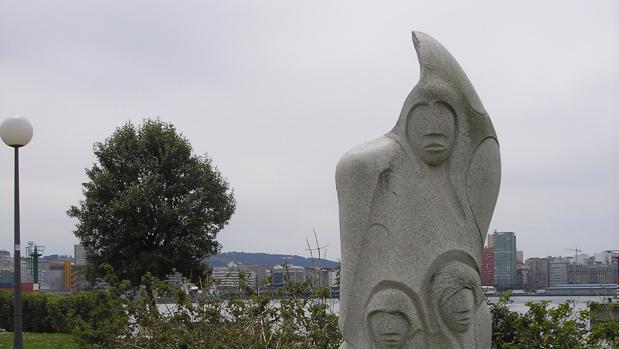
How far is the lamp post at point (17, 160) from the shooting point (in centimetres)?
1081

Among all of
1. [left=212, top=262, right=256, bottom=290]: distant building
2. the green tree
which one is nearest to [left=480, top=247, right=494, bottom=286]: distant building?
[left=212, top=262, right=256, bottom=290]: distant building

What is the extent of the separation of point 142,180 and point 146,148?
1.22 meters

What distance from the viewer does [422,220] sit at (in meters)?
4.99

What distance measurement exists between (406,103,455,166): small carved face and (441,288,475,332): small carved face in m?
0.89

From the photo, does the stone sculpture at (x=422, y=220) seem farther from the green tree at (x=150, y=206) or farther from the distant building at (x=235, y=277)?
the green tree at (x=150, y=206)

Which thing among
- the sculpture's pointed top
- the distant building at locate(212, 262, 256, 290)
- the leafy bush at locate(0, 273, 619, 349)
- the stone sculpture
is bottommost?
the leafy bush at locate(0, 273, 619, 349)

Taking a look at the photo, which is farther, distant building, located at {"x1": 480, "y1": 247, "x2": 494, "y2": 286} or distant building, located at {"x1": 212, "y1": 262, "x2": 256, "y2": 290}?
distant building, located at {"x1": 212, "y1": 262, "x2": 256, "y2": 290}

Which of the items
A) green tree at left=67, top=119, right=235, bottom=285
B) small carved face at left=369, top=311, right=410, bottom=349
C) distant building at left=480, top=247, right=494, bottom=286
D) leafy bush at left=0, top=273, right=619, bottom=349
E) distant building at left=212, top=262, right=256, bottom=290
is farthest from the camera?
green tree at left=67, top=119, right=235, bottom=285

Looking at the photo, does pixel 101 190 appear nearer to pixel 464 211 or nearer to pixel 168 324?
pixel 168 324

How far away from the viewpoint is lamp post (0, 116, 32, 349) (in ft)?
35.5

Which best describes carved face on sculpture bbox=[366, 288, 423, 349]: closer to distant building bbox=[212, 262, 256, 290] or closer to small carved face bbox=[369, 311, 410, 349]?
small carved face bbox=[369, 311, 410, 349]

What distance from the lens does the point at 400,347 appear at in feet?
16.1

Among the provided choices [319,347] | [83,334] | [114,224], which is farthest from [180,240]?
[319,347]

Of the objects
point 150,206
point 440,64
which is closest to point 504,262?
point 440,64
